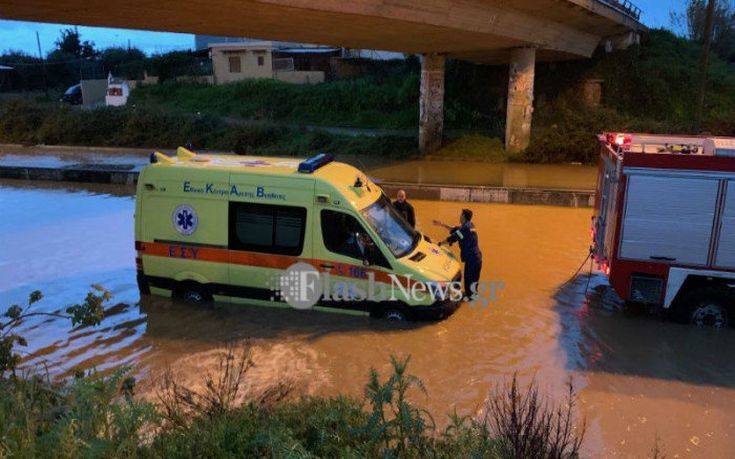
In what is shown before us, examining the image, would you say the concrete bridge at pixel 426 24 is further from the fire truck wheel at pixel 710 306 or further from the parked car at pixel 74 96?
Answer: the parked car at pixel 74 96

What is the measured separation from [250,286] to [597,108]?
74.2 ft

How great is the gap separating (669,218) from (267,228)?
5831 millimetres

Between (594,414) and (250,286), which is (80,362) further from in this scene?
(594,414)

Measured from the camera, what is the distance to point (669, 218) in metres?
8.18

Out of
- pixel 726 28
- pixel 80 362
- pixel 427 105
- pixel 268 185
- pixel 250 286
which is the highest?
pixel 726 28

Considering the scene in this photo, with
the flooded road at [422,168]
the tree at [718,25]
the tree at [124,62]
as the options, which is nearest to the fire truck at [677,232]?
the flooded road at [422,168]

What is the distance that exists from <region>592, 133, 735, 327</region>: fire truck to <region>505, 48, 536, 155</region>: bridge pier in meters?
15.4

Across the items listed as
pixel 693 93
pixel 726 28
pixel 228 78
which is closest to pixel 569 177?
pixel 693 93

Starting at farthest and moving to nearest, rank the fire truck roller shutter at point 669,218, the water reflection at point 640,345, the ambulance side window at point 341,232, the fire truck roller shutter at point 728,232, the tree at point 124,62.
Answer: the tree at point 124,62 → the ambulance side window at point 341,232 → the fire truck roller shutter at point 669,218 → the fire truck roller shutter at point 728,232 → the water reflection at point 640,345

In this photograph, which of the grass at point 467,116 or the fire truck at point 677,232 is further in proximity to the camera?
the grass at point 467,116

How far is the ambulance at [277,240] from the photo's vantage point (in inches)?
324

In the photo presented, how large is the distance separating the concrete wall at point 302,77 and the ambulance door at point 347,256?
37.0 metres

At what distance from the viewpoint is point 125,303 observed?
943 centimetres

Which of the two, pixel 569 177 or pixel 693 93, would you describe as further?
pixel 693 93
